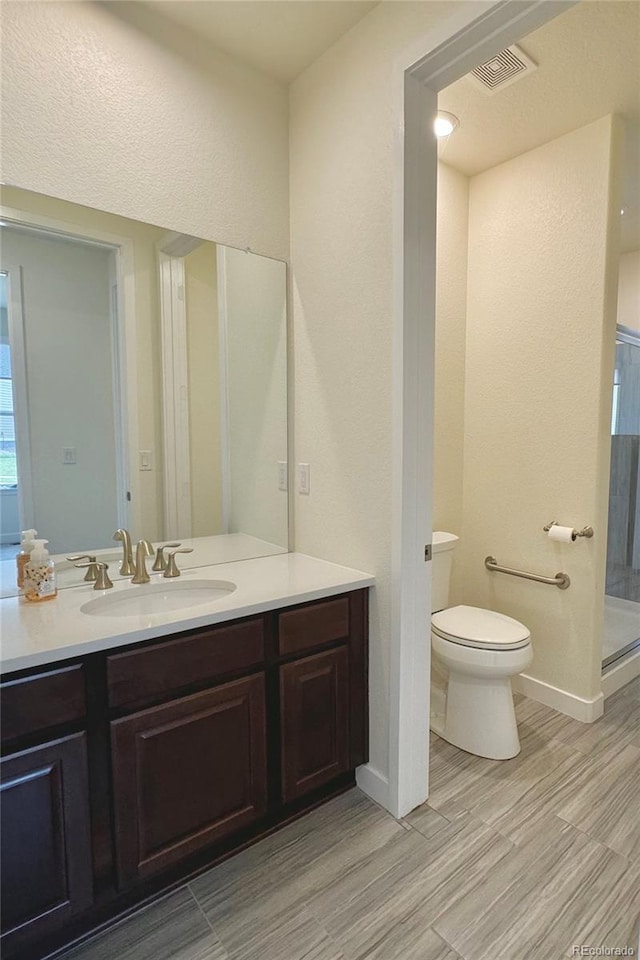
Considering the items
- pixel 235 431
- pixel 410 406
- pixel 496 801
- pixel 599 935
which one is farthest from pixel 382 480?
pixel 599 935

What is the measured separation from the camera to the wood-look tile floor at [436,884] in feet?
4.10

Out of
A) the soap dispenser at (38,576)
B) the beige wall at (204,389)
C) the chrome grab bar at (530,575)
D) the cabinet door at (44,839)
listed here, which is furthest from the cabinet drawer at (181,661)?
the chrome grab bar at (530,575)

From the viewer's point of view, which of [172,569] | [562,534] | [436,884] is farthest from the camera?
[562,534]

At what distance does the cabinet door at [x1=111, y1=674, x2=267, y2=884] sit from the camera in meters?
1.26

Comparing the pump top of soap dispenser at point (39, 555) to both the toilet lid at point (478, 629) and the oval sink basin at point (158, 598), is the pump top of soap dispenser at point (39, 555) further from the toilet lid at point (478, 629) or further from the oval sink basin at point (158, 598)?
the toilet lid at point (478, 629)

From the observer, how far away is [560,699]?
2.34 meters

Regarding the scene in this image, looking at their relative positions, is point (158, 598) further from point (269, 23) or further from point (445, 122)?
point (445, 122)

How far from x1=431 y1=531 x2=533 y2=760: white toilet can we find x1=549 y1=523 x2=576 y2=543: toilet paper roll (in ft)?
1.46

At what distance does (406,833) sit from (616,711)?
1336 mm

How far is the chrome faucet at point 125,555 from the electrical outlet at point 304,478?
0.71 m

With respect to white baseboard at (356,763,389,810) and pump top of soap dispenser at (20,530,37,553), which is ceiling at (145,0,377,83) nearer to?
pump top of soap dispenser at (20,530,37,553)

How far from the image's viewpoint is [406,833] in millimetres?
1613

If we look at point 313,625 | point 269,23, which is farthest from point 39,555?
point 269,23

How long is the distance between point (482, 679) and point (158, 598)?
1.34m
